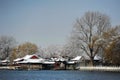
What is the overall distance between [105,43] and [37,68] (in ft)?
89.2

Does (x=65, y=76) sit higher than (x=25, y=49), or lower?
lower

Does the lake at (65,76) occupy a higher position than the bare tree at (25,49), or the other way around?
the bare tree at (25,49)

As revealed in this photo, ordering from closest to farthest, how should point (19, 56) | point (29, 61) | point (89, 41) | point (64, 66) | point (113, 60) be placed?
1. point (113, 60)
2. point (89, 41)
3. point (64, 66)
4. point (29, 61)
5. point (19, 56)

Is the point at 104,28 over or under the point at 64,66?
over

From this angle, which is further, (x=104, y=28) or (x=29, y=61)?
(x=29, y=61)

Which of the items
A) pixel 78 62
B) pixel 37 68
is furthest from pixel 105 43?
pixel 37 68

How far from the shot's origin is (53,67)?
94625mm

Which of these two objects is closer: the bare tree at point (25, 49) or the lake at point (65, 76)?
the lake at point (65, 76)

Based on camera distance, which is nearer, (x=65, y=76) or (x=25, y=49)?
(x=65, y=76)

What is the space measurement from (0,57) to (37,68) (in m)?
29.2

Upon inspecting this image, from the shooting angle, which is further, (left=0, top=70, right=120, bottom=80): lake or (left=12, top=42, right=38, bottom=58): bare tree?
(left=12, top=42, right=38, bottom=58): bare tree

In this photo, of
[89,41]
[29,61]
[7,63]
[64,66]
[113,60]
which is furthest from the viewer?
[7,63]

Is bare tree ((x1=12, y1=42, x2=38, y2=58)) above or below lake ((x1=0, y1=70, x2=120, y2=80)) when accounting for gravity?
above

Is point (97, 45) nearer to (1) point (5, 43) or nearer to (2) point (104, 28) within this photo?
(2) point (104, 28)
